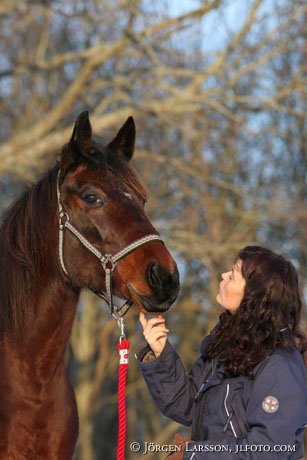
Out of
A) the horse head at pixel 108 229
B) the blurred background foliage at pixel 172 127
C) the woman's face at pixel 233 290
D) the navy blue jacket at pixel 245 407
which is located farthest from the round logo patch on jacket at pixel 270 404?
the blurred background foliage at pixel 172 127

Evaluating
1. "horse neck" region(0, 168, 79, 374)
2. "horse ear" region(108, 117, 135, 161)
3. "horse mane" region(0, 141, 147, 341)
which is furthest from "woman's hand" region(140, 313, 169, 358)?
"horse ear" region(108, 117, 135, 161)

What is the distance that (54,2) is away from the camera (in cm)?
1076

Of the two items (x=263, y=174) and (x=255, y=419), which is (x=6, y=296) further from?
(x=263, y=174)

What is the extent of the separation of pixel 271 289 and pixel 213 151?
12.3m

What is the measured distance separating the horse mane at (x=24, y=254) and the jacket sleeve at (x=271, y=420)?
1133 millimetres

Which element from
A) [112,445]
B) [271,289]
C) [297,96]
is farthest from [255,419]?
[112,445]

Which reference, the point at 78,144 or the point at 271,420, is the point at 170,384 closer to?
the point at 271,420

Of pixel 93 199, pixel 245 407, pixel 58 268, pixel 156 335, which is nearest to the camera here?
pixel 245 407

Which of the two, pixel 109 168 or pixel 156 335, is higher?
pixel 109 168

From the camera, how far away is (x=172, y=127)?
11.4 metres

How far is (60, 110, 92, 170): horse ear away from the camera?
11.8 ft

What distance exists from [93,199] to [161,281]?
0.57 metres

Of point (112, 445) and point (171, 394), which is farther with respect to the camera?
point (112, 445)

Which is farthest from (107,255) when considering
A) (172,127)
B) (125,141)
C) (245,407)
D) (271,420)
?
(172,127)
